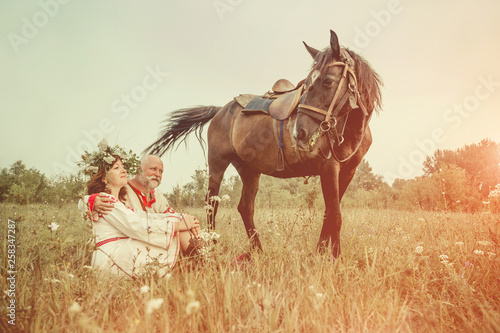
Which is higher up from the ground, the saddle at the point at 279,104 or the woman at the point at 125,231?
the saddle at the point at 279,104

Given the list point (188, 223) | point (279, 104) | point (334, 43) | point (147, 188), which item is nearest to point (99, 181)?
point (147, 188)

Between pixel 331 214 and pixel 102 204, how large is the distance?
2286mm

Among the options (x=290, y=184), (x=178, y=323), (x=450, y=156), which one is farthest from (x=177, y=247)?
(x=450, y=156)

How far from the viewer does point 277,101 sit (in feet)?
13.5

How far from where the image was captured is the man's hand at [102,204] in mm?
2637

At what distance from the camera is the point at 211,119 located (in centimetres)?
574

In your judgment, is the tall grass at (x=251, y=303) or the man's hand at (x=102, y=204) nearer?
the tall grass at (x=251, y=303)

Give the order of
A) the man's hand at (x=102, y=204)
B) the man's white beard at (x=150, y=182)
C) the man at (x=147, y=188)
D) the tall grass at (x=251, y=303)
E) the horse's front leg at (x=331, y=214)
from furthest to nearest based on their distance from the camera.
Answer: the man's white beard at (x=150, y=182), the man at (x=147, y=188), the horse's front leg at (x=331, y=214), the man's hand at (x=102, y=204), the tall grass at (x=251, y=303)

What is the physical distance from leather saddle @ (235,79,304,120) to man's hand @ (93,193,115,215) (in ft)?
7.28

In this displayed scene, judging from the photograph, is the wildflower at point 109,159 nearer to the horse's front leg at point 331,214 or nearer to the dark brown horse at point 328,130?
the dark brown horse at point 328,130

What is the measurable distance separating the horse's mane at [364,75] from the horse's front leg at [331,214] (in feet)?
2.89

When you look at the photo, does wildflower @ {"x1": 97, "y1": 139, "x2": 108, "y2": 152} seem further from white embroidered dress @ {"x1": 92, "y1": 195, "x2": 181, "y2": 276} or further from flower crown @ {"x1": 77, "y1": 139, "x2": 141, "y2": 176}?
white embroidered dress @ {"x1": 92, "y1": 195, "x2": 181, "y2": 276}

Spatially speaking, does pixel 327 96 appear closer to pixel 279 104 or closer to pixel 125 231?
pixel 279 104

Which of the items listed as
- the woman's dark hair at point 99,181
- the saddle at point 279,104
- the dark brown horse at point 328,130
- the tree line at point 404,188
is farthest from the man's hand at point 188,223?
the tree line at point 404,188
